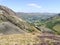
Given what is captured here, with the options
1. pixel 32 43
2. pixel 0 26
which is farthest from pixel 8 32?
pixel 32 43

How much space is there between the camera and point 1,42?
1153 inches

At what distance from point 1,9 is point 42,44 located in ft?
105

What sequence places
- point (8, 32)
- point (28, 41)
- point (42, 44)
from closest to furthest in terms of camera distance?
point (42, 44), point (28, 41), point (8, 32)

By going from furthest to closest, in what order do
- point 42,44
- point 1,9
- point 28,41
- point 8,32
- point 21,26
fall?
1. point 1,9
2. point 21,26
3. point 8,32
4. point 28,41
5. point 42,44

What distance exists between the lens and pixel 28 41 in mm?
30266

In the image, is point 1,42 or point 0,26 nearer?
point 1,42

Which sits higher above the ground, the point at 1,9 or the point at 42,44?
the point at 1,9

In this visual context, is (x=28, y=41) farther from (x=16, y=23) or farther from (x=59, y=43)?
(x=16, y=23)

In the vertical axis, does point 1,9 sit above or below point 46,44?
above

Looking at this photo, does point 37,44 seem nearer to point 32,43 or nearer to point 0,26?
point 32,43

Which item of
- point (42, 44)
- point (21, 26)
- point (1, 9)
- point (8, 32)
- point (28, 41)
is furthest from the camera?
point (1, 9)

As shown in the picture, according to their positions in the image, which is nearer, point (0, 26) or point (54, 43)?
point (54, 43)

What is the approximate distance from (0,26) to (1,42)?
548 inches

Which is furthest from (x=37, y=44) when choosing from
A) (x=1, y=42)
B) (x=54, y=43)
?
(x=1, y=42)
